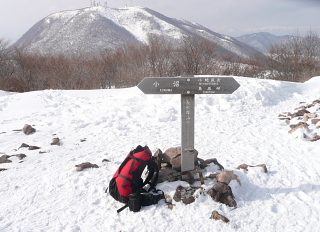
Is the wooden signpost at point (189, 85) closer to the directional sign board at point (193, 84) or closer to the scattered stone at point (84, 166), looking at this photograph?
the directional sign board at point (193, 84)

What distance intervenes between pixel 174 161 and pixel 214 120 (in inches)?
180

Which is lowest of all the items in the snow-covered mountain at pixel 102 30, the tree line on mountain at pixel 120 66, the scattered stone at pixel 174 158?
the scattered stone at pixel 174 158

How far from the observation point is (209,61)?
3256 centimetres

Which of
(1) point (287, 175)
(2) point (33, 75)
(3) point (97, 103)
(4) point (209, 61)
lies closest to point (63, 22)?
(2) point (33, 75)

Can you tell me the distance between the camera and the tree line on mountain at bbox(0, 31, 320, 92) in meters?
29.0

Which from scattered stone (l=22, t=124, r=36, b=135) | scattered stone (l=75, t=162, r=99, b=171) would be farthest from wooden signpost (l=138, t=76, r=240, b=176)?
scattered stone (l=22, t=124, r=36, b=135)

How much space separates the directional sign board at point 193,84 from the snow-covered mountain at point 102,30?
10313 centimetres

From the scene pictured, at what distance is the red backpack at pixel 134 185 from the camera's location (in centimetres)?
325

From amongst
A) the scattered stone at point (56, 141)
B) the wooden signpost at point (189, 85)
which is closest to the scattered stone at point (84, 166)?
the scattered stone at point (56, 141)

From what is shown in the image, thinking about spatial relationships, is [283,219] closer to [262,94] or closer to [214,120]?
[214,120]

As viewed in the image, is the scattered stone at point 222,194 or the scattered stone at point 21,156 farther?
the scattered stone at point 21,156

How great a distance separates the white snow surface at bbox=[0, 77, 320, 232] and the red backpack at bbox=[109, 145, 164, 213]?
4.5 inches

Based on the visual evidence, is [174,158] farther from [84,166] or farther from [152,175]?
[84,166]

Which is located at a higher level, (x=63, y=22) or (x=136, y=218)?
(x=63, y=22)
